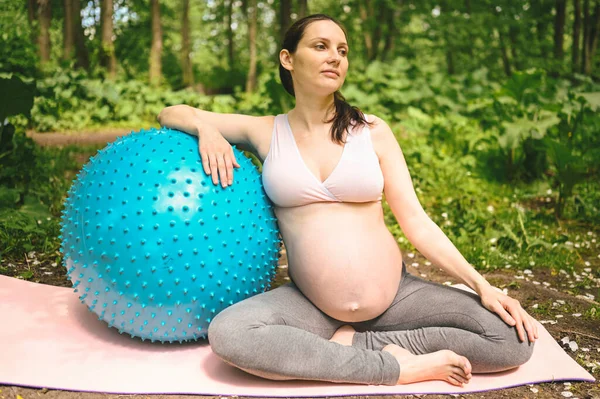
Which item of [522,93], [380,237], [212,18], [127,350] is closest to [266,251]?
[380,237]

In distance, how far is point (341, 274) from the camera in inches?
100

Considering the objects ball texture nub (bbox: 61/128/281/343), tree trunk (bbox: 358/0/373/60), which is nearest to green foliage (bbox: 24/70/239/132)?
ball texture nub (bbox: 61/128/281/343)

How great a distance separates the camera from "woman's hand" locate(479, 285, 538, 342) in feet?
8.13

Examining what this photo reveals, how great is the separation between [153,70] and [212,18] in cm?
1303

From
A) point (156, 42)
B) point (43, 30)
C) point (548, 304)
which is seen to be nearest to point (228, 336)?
point (548, 304)

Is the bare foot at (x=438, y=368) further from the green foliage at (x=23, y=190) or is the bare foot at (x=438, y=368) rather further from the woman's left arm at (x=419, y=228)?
the green foliage at (x=23, y=190)

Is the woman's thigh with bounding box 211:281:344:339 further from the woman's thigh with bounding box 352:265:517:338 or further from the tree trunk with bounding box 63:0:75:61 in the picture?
the tree trunk with bounding box 63:0:75:61

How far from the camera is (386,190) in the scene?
274 centimetres

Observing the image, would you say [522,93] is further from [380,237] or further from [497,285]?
[380,237]

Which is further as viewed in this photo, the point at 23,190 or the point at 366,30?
the point at 366,30

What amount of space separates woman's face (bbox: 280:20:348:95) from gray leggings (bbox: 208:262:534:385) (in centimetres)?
96

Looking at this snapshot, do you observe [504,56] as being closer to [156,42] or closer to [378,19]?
[378,19]

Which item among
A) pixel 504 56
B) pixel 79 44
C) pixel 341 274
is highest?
pixel 79 44

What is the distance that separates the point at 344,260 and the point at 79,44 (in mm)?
11339
